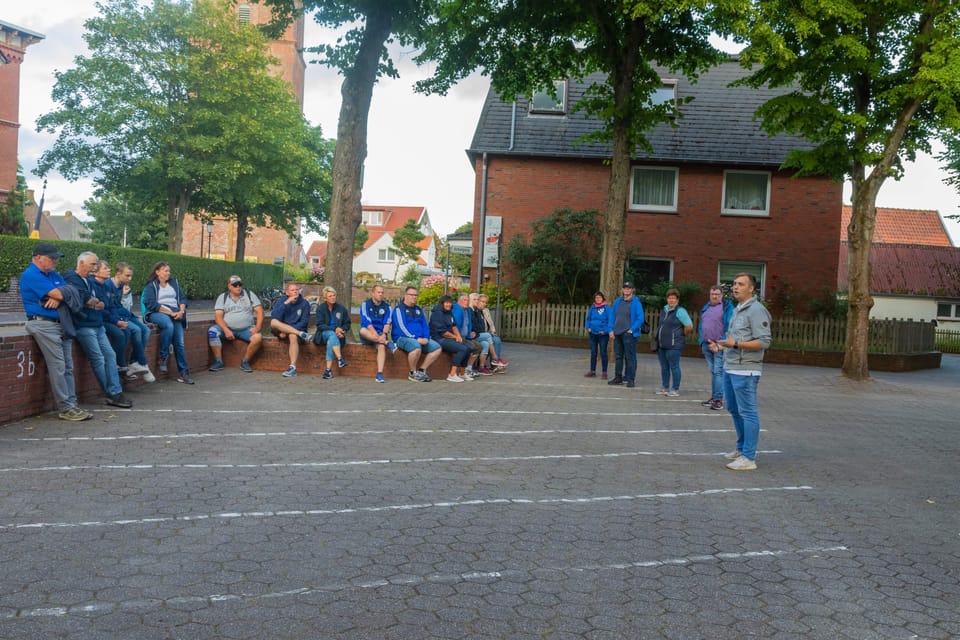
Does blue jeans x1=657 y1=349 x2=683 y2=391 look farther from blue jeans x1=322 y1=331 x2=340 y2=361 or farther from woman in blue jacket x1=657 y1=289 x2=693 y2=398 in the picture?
blue jeans x1=322 y1=331 x2=340 y2=361

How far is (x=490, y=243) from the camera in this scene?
93.9ft

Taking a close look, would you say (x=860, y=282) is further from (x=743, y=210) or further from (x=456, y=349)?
(x=743, y=210)

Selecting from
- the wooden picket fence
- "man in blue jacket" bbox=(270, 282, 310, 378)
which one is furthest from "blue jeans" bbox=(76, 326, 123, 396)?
the wooden picket fence

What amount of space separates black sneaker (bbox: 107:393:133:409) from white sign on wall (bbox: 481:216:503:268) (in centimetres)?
1928

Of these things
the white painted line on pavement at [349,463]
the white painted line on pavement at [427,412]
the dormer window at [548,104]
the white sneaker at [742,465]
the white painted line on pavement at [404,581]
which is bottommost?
the white painted line on pavement at [427,412]

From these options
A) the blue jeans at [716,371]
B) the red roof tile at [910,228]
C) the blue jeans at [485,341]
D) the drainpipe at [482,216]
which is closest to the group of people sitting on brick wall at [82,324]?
the blue jeans at [485,341]

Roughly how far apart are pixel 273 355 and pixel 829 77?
558 inches

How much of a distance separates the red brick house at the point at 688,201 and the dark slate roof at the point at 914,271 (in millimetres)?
27047

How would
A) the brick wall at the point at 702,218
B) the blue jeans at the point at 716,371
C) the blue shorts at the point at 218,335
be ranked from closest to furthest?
the blue jeans at the point at 716,371 → the blue shorts at the point at 218,335 → the brick wall at the point at 702,218

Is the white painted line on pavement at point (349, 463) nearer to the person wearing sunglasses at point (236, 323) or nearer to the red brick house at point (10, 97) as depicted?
the person wearing sunglasses at point (236, 323)

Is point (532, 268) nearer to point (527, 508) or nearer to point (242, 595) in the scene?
point (527, 508)

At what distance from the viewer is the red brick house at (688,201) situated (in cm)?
2955

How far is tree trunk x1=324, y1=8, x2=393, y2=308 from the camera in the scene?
16000 millimetres

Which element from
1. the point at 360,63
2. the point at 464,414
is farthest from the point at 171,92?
the point at 464,414
